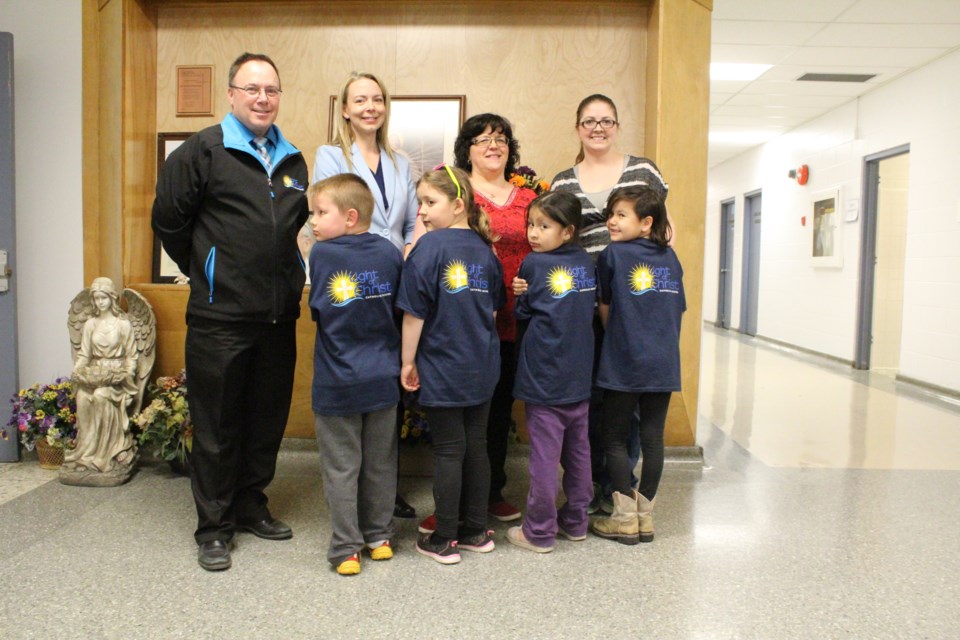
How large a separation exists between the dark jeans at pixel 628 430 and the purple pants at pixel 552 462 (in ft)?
0.30

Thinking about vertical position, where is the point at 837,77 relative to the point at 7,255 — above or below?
above

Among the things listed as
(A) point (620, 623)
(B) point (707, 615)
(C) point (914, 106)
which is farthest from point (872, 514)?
(C) point (914, 106)

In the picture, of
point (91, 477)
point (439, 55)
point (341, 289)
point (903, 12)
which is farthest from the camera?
point (903, 12)

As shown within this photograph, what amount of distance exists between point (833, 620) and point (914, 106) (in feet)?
18.0

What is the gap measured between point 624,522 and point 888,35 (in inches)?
179

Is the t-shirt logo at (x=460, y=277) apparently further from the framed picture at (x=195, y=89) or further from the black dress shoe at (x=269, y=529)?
the framed picture at (x=195, y=89)

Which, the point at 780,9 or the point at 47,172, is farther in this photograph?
the point at 780,9

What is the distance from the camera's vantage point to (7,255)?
3.19 m

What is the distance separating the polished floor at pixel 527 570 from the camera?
6.03 feet

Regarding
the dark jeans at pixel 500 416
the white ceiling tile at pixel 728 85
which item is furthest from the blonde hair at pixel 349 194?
the white ceiling tile at pixel 728 85

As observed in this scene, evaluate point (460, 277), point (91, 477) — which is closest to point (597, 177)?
point (460, 277)

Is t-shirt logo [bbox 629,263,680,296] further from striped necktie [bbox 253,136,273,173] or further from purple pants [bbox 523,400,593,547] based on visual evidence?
striped necktie [bbox 253,136,273,173]

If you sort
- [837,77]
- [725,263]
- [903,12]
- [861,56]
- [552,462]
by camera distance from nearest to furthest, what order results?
[552,462] → [903,12] → [861,56] → [837,77] → [725,263]

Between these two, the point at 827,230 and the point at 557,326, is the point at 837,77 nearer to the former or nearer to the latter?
the point at 827,230
